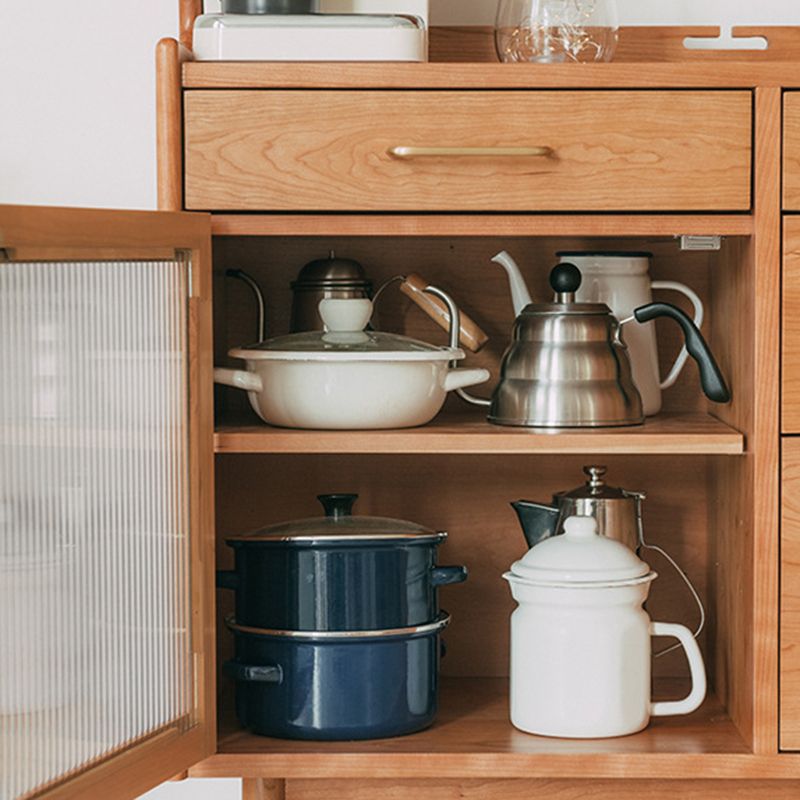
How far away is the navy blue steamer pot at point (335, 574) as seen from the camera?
5.21ft

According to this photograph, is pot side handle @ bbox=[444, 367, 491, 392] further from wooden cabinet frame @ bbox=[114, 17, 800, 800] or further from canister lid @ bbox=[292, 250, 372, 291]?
canister lid @ bbox=[292, 250, 372, 291]

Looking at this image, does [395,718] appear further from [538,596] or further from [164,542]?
[164,542]

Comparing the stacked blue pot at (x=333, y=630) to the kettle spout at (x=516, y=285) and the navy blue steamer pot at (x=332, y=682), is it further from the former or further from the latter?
the kettle spout at (x=516, y=285)

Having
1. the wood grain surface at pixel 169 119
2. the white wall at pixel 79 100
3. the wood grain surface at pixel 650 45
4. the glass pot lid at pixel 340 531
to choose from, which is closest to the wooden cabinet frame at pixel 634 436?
the wood grain surface at pixel 169 119

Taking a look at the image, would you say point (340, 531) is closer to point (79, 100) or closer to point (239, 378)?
point (239, 378)

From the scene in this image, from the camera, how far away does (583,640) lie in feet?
5.24

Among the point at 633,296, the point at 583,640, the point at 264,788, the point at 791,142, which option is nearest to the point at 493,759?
the point at 583,640

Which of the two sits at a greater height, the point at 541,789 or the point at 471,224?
the point at 471,224

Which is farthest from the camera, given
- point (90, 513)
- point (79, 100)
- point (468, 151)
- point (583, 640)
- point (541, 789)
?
point (79, 100)

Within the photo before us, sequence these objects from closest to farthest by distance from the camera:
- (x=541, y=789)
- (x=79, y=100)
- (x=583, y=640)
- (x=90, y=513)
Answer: (x=90, y=513)
(x=583, y=640)
(x=541, y=789)
(x=79, y=100)

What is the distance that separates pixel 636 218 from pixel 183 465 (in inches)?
21.3

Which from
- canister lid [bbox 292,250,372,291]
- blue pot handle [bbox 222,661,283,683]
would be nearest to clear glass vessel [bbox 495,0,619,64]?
canister lid [bbox 292,250,372,291]

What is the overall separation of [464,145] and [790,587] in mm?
579

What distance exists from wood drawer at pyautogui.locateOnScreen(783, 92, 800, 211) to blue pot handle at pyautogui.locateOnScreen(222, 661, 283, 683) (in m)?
0.76
